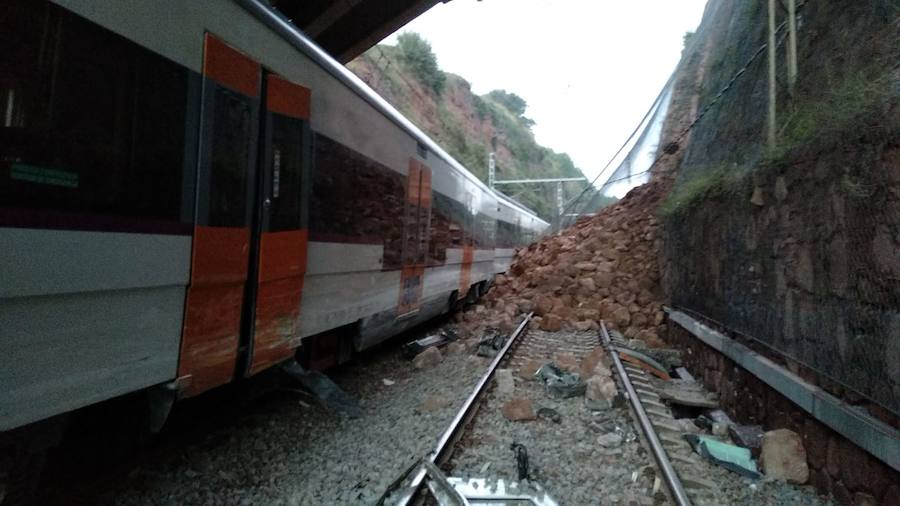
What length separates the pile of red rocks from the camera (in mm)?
10805

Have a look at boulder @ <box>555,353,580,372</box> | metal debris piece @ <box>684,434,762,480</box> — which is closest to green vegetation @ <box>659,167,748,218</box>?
boulder @ <box>555,353,580,372</box>

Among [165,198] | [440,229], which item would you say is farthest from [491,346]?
[165,198]

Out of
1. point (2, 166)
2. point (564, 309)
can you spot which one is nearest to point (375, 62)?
point (564, 309)

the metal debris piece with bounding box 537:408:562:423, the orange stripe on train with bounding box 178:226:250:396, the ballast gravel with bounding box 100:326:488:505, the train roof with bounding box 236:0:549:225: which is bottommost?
the ballast gravel with bounding box 100:326:488:505

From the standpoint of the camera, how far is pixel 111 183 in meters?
2.46

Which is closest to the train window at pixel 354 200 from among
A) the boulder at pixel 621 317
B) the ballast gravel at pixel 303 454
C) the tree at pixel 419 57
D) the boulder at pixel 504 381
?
the ballast gravel at pixel 303 454

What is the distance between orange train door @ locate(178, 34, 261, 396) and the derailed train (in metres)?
0.01

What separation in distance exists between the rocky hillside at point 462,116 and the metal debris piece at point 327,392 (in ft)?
56.2

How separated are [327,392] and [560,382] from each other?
2602 mm

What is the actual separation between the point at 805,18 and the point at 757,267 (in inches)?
122

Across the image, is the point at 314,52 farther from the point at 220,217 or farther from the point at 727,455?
the point at 727,455

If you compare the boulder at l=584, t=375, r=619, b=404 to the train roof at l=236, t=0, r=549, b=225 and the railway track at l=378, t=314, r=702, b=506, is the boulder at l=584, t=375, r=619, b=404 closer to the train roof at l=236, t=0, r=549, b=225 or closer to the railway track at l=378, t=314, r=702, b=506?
the railway track at l=378, t=314, r=702, b=506

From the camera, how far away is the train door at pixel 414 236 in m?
6.64

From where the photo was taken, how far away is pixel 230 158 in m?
3.30
